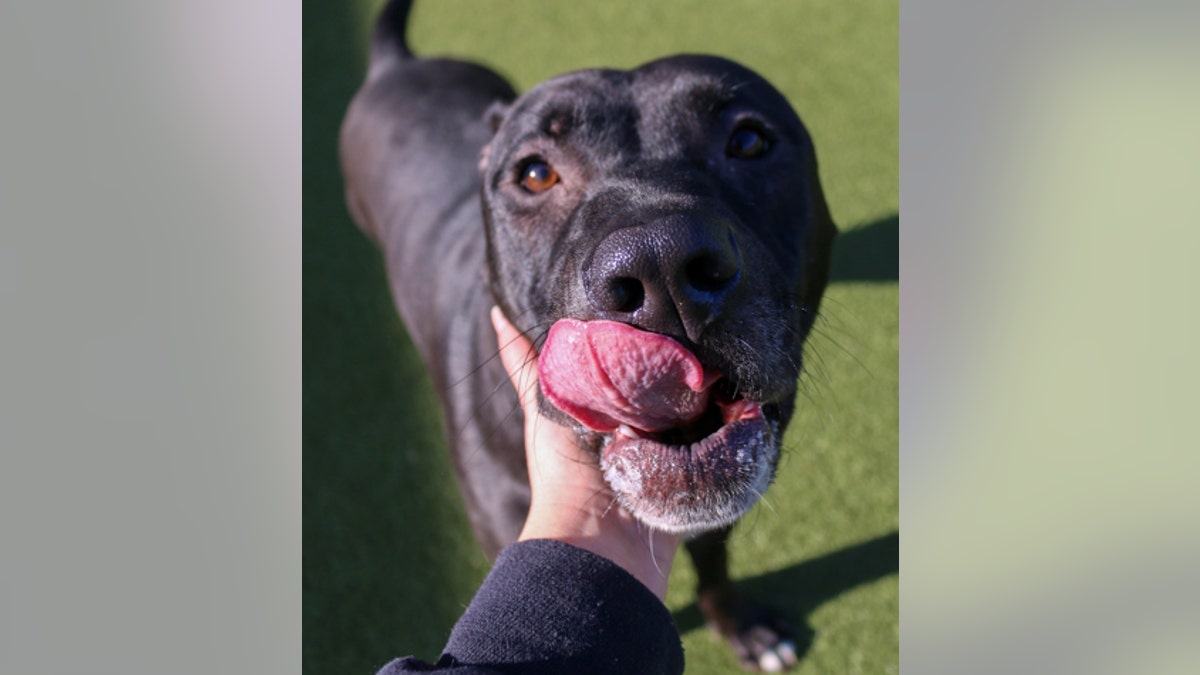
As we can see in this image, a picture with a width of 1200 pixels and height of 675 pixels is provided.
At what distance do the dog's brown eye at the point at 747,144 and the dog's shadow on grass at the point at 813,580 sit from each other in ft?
4.94

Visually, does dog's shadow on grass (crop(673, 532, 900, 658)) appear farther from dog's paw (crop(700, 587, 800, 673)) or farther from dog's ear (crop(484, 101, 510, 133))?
dog's ear (crop(484, 101, 510, 133))

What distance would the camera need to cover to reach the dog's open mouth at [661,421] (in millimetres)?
1370

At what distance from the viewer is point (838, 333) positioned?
3.38 meters

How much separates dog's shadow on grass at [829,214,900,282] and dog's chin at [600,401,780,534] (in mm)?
2076

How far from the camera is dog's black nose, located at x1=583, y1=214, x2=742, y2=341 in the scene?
1362 mm

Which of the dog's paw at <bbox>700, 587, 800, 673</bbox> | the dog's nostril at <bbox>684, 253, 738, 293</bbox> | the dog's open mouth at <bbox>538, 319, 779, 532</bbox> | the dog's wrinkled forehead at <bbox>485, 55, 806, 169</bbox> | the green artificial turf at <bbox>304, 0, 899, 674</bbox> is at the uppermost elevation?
the dog's wrinkled forehead at <bbox>485, 55, 806, 169</bbox>

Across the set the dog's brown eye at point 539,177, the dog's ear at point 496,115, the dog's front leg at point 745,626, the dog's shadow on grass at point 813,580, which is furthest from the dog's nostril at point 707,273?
the dog's shadow on grass at point 813,580

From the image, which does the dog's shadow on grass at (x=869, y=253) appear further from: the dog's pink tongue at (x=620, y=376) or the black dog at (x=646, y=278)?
the dog's pink tongue at (x=620, y=376)
